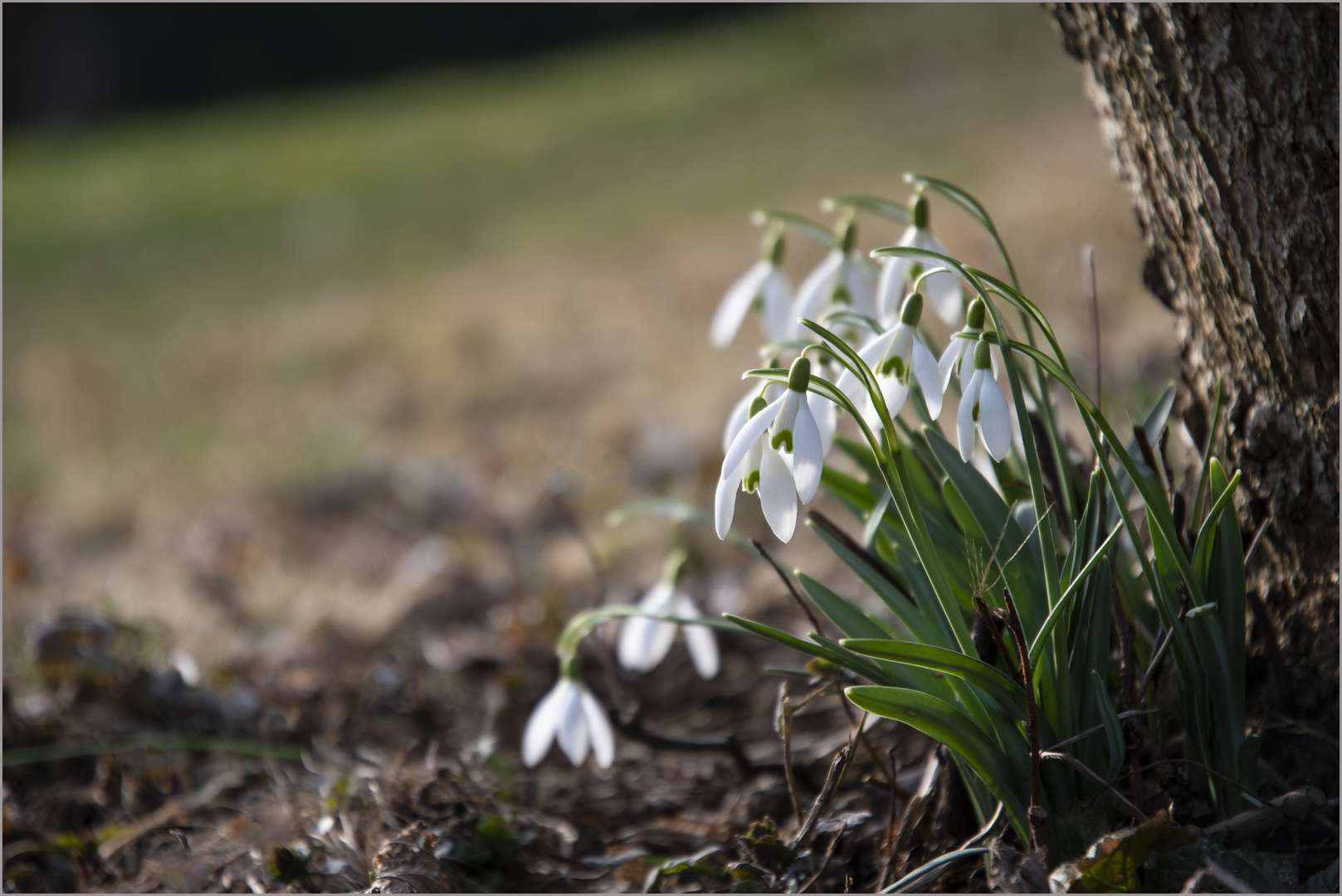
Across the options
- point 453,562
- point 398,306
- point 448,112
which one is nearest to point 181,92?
point 448,112

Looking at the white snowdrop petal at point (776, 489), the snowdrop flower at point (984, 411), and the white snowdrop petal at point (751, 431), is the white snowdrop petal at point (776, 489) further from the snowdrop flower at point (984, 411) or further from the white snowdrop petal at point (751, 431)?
the snowdrop flower at point (984, 411)

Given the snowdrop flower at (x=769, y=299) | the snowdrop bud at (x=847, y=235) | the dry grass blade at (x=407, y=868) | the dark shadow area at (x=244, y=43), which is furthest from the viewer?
the dark shadow area at (x=244, y=43)

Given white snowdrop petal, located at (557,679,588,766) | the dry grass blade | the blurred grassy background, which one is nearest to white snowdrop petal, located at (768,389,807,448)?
white snowdrop petal, located at (557,679,588,766)

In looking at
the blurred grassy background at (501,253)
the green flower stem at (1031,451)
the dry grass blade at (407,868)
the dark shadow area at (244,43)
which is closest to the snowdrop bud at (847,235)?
the green flower stem at (1031,451)

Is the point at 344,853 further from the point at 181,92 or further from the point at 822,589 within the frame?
the point at 181,92

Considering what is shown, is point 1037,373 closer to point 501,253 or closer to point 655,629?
point 655,629

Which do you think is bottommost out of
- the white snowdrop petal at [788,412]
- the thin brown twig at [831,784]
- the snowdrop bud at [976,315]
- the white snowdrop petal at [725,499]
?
the thin brown twig at [831,784]
